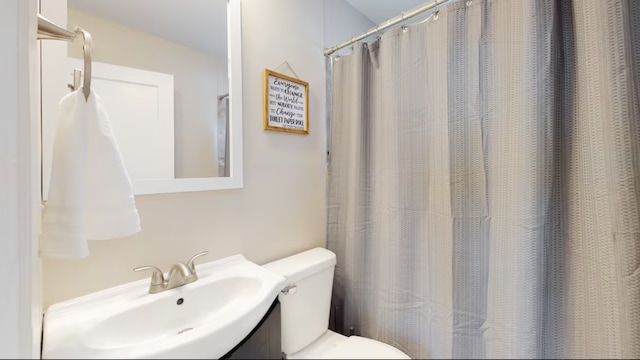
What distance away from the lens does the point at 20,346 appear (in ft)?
1.34

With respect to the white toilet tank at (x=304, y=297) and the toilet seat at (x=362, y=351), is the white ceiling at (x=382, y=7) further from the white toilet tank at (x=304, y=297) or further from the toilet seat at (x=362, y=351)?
the toilet seat at (x=362, y=351)

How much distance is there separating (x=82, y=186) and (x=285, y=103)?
82 centimetres

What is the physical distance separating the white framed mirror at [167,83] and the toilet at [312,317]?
0.43 metres

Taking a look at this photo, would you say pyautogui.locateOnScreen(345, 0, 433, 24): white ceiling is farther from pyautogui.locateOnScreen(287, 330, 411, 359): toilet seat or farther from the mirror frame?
pyautogui.locateOnScreen(287, 330, 411, 359): toilet seat

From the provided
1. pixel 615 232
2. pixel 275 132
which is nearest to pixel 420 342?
pixel 615 232

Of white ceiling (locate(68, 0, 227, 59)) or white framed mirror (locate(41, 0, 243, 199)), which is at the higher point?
white ceiling (locate(68, 0, 227, 59))

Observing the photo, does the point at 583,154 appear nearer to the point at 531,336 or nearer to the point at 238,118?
the point at 531,336

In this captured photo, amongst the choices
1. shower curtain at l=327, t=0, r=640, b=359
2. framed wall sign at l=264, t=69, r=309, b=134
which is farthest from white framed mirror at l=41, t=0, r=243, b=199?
shower curtain at l=327, t=0, r=640, b=359

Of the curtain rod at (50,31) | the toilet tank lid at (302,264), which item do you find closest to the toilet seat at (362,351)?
the toilet tank lid at (302,264)

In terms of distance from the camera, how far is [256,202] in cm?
106

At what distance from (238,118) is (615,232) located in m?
1.17

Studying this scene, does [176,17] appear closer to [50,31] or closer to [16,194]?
[50,31]

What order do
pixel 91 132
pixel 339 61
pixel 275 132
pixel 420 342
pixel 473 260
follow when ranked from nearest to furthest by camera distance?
pixel 91 132, pixel 473 260, pixel 420 342, pixel 275 132, pixel 339 61

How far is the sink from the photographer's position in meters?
0.45
